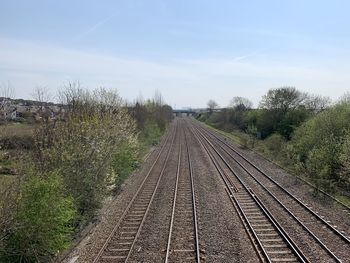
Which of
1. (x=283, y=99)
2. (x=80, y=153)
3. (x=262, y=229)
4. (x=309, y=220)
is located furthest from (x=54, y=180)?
(x=283, y=99)

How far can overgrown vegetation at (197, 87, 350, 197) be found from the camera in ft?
76.7

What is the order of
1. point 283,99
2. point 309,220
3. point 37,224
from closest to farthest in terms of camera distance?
point 37,224 → point 309,220 → point 283,99

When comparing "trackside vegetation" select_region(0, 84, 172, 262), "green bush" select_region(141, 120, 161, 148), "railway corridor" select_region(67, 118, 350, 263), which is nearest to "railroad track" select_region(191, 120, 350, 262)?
"railway corridor" select_region(67, 118, 350, 263)

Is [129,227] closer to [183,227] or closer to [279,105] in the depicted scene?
[183,227]

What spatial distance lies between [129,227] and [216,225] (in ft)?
11.1

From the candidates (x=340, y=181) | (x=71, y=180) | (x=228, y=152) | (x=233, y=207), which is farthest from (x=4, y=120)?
(x=228, y=152)

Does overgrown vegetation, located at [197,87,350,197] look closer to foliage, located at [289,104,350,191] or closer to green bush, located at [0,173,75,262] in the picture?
foliage, located at [289,104,350,191]

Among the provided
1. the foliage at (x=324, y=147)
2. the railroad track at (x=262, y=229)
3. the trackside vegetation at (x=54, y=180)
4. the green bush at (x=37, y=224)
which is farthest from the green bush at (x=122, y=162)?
the foliage at (x=324, y=147)

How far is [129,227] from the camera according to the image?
15.3 metres

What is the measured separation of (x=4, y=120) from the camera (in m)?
10.9

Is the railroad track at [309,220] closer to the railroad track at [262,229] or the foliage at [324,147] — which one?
the railroad track at [262,229]

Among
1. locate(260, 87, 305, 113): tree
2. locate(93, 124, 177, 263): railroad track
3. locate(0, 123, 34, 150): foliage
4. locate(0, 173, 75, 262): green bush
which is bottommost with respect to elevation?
locate(93, 124, 177, 263): railroad track

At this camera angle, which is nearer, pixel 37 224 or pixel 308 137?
pixel 37 224

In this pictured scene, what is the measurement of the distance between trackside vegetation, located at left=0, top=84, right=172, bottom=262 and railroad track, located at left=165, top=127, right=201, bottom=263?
3.40 m
